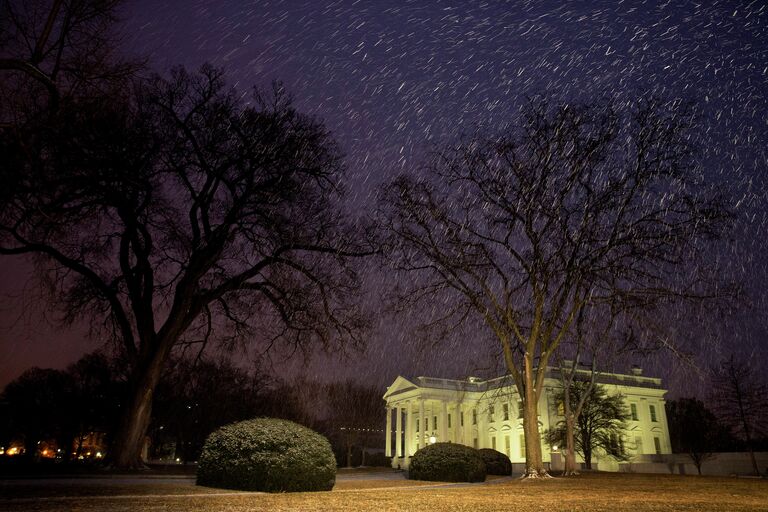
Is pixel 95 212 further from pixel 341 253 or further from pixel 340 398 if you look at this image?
pixel 340 398

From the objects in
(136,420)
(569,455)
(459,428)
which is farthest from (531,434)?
(459,428)

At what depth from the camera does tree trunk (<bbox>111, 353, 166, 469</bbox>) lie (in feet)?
57.4

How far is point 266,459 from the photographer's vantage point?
40.4 ft

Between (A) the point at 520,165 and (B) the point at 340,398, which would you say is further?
(B) the point at 340,398

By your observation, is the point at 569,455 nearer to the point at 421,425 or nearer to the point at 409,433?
the point at 421,425

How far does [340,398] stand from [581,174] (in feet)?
188

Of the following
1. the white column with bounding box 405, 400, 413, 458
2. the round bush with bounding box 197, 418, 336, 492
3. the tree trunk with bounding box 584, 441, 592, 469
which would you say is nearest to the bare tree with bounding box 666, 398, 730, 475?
the tree trunk with bounding box 584, 441, 592, 469

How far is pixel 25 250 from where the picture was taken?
16.7 metres

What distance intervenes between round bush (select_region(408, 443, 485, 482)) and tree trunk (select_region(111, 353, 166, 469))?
401 inches

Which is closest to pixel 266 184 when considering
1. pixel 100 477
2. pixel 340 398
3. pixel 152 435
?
pixel 100 477

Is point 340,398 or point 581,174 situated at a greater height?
point 581,174

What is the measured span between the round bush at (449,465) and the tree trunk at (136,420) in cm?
1018

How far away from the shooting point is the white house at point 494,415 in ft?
188

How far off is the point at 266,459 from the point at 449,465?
8.78 meters
